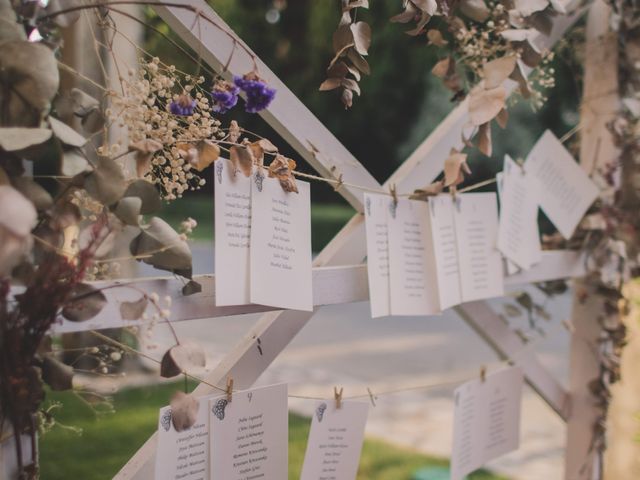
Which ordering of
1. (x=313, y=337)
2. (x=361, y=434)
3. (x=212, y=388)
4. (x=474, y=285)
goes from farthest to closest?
(x=313, y=337)
(x=474, y=285)
(x=361, y=434)
(x=212, y=388)

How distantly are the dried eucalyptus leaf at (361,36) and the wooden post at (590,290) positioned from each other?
826 millimetres

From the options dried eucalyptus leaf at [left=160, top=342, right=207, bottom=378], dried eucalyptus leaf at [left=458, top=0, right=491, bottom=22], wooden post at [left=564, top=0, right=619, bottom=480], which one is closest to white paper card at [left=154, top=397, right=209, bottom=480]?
dried eucalyptus leaf at [left=160, top=342, right=207, bottom=378]

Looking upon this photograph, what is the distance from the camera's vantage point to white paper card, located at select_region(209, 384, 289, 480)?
3.30ft

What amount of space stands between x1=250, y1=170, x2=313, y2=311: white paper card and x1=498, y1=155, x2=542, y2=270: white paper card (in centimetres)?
48

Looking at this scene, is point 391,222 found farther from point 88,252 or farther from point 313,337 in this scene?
point 313,337

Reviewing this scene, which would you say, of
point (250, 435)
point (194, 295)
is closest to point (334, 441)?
point (250, 435)

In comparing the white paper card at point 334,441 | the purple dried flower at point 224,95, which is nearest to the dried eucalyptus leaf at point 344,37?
the purple dried flower at point 224,95

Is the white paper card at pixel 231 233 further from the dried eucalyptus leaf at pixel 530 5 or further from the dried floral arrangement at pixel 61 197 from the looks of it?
the dried eucalyptus leaf at pixel 530 5

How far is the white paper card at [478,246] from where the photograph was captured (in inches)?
51.8

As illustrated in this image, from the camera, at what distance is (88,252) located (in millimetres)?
750

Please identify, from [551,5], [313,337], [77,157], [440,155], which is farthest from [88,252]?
[313,337]

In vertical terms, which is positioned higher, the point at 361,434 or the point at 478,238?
Answer: the point at 478,238

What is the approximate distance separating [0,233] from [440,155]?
3.02 feet

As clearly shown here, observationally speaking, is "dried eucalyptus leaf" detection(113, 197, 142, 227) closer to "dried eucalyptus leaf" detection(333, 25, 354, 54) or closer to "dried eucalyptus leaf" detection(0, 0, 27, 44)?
"dried eucalyptus leaf" detection(0, 0, 27, 44)
